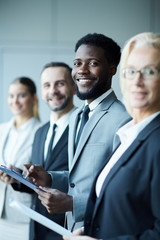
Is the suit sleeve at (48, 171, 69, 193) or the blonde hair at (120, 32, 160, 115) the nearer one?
the blonde hair at (120, 32, 160, 115)

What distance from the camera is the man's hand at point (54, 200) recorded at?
58.2 inches

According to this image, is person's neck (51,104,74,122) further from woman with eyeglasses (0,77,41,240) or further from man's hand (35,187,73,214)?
man's hand (35,187,73,214)

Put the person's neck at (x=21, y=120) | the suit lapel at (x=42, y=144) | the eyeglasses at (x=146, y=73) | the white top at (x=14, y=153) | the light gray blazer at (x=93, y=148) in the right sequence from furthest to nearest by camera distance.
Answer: the person's neck at (x=21, y=120) < the white top at (x=14, y=153) < the suit lapel at (x=42, y=144) < the light gray blazer at (x=93, y=148) < the eyeglasses at (x=146, y=73)

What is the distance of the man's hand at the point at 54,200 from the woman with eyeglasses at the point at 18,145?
3.54ft

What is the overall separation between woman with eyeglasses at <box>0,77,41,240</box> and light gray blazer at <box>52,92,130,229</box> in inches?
40.5

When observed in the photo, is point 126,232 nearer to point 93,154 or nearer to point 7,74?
point 93,154

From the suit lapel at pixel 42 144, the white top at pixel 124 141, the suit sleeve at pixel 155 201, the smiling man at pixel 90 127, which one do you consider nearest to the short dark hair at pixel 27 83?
the suit lapel at pixel 42 144

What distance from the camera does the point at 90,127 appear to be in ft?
5.55

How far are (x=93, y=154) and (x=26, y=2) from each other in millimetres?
3955

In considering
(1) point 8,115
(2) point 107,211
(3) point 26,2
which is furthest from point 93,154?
(3) point 26,2

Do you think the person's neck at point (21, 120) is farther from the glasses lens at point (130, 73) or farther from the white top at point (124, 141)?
the glasses lens at point (130, 73)

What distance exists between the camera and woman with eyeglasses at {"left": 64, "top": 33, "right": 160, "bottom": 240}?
1.05 metres

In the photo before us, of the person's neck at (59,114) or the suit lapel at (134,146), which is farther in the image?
the person's neck at (59,114)

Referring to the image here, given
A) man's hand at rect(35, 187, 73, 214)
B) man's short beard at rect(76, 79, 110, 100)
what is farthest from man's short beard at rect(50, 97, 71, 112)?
man's hand at rect(35, 187, 73, 214)
